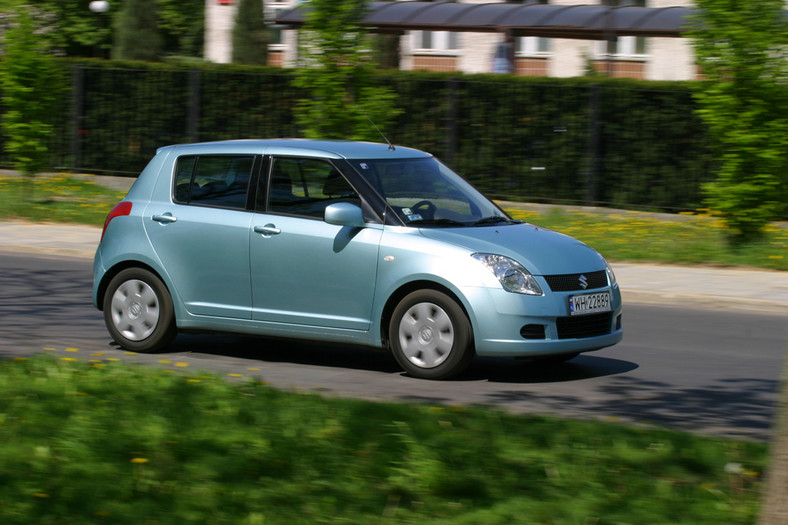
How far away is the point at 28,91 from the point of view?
20.2 meters

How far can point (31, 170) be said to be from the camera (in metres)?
20.4

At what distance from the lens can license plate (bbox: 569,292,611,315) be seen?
8.15 metres

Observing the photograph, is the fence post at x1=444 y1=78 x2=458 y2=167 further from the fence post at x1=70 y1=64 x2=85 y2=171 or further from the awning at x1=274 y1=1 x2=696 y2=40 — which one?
the awning at x1=274 y1=1 x2=696 y2=40

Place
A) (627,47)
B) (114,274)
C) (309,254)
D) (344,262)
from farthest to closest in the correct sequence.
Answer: (627,47) → (114,274) → (309,254) → (344,262)

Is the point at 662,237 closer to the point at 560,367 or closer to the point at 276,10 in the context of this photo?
the point at 560,367

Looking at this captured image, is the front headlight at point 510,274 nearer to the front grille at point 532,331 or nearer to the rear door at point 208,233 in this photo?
the front grille at point 532,331

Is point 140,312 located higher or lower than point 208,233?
lower

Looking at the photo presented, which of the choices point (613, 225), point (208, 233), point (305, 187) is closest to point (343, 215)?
point (305, 187)

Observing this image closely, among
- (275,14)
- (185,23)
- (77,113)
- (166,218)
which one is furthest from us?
(185,23)

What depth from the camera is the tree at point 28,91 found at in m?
20.0

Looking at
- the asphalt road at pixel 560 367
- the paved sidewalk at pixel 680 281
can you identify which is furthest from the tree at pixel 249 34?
the asphalt road at pixel 560 367

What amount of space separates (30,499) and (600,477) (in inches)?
97.0

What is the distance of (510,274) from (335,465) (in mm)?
2906

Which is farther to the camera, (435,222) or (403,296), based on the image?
(435,222)
